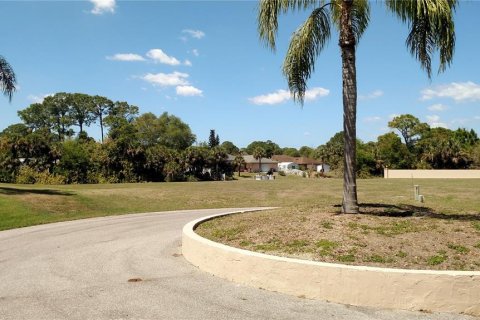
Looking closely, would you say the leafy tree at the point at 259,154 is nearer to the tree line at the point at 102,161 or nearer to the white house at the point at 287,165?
the white house at the point at 287,165

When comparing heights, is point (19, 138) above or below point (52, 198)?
above

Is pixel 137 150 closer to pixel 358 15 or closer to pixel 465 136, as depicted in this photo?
pixel 358 15

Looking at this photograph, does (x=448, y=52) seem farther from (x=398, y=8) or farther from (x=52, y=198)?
(x=52, y=198)

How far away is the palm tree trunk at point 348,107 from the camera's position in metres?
9.23

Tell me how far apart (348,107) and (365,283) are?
482cm

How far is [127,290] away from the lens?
6.25 m

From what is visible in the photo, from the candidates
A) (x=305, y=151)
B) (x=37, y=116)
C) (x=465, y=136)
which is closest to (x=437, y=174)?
(x=465, y=136)

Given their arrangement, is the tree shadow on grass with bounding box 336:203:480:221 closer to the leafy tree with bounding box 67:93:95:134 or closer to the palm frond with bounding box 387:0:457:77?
the palm frond with bounding box 387:0:457:77

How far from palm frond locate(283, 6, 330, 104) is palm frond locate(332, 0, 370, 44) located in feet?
1.33

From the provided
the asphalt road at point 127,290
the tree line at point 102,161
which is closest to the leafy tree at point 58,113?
the tree line at point 102,161

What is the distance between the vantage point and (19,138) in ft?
155

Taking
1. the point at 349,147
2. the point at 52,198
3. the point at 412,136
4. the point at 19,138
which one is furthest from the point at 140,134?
the point at 349,147

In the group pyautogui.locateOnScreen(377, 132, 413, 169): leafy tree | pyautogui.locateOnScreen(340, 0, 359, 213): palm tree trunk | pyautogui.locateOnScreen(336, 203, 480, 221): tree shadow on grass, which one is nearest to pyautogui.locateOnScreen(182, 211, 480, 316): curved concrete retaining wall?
pyautogui.locateOnScreen(340, 0, 359, 213): palm tree trunk

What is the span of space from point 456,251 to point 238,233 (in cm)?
383
